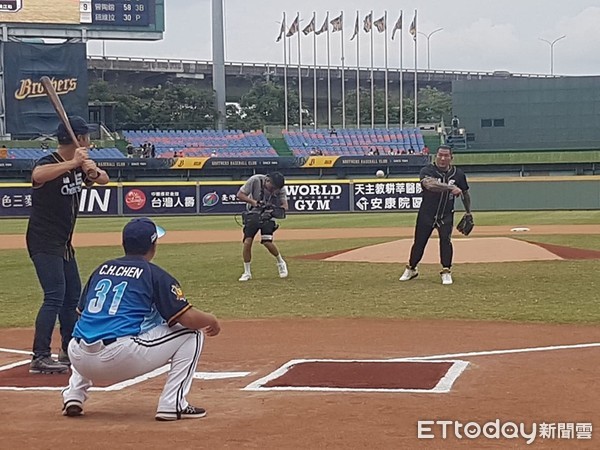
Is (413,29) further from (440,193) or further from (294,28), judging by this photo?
(440,193)

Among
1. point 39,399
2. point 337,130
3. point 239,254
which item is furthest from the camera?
point 337,130

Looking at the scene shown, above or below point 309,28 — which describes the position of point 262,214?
below

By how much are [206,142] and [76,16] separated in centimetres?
1242

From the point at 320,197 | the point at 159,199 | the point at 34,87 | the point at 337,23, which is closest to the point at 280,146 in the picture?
the point at 337,23

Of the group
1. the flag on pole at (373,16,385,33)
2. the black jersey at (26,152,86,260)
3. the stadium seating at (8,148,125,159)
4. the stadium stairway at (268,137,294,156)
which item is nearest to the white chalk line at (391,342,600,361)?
the black jersey at (26,152,86,260)

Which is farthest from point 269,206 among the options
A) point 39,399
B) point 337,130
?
point 337,130

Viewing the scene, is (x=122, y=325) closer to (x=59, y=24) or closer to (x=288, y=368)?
(x=288, y=368)

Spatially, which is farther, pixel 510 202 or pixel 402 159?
pixel 402 159

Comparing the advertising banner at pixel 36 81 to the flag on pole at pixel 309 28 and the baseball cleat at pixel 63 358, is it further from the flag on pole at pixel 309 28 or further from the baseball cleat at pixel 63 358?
the baseball cleat at pixel 63 358

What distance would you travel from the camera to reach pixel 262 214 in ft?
48.9

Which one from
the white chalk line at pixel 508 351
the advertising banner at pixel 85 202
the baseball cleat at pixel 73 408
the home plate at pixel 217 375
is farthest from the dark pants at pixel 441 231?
the advertising banner at pixel 85 202

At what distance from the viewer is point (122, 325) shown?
19.4ft

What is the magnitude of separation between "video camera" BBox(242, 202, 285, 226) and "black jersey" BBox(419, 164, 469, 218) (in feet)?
7.88

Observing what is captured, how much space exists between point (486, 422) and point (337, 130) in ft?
205
